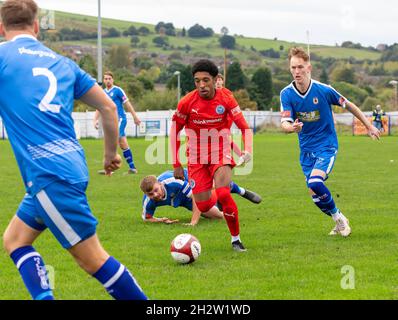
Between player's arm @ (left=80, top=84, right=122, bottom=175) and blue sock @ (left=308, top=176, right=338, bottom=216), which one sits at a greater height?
player's arm @ (left=80, top=84, right=122, bottom=175)

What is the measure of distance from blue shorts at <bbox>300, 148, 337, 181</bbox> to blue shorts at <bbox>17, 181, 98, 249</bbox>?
5.24 metres

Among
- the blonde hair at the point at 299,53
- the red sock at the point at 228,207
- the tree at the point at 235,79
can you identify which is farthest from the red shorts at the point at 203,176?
the tree at the point at 235,79

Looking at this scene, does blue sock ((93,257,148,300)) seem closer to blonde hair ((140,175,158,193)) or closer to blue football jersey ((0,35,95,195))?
blue football jersey ((0,35,95,195))

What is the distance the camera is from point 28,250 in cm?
504

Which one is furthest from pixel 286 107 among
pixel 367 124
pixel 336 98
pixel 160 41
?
pixel 160 41

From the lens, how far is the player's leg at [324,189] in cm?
934

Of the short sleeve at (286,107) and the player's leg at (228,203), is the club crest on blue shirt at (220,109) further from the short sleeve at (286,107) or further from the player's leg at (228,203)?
the short sleeve at (286,107)

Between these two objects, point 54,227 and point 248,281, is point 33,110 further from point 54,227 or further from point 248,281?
point 248,281

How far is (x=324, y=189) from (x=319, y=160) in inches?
15.6

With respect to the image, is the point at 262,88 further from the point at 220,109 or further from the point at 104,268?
the point at 104,268

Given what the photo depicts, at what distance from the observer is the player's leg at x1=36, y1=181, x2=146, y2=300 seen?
4605mm

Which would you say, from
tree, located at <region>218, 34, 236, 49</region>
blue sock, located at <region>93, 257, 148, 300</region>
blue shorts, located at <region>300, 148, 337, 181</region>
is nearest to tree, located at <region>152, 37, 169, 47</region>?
tree, located at <region>218, 34, 236, 49</region>

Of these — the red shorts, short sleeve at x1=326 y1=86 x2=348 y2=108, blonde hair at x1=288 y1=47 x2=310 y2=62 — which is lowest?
the red shorts

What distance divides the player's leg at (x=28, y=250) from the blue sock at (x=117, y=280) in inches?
15.6
